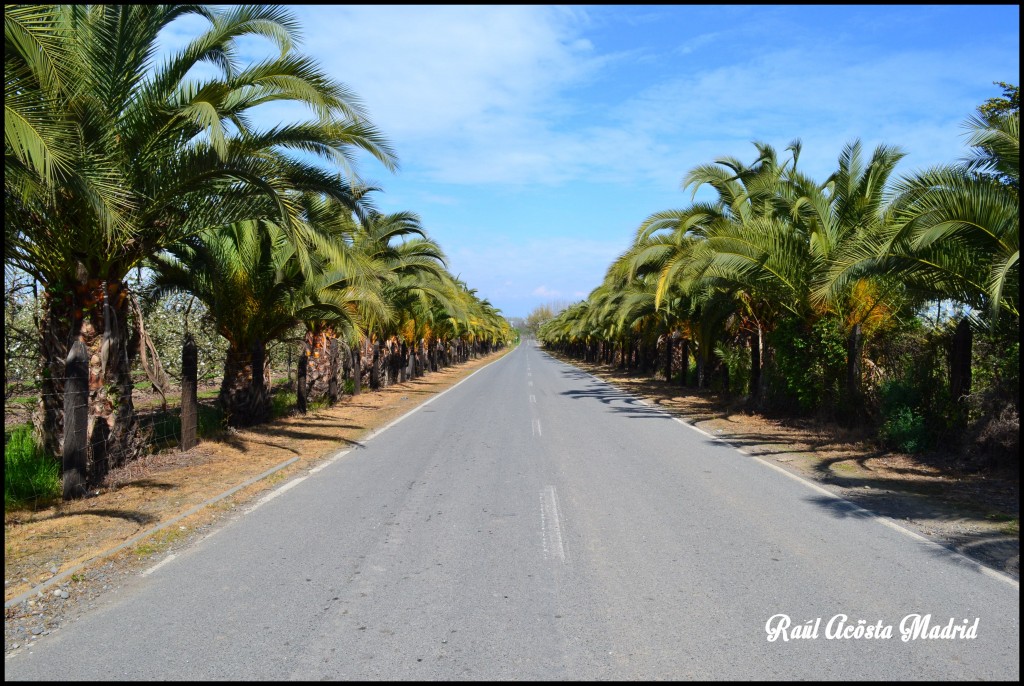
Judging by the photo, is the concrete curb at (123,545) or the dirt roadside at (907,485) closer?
the concrete curb at (123,545)

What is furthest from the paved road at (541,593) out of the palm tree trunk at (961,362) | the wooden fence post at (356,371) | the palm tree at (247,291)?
the wooden fence post at (356,371)

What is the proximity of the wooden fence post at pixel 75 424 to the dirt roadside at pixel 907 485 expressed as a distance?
338 inches

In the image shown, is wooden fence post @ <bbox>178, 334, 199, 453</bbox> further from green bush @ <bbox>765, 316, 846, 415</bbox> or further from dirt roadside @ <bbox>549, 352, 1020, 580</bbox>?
green bush @ <bbox>765, 316, 846, 415</bbox>

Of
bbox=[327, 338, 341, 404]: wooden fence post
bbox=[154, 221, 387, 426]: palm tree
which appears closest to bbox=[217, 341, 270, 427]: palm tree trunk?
bbox=[154, 221, 387, 426]: palm tree

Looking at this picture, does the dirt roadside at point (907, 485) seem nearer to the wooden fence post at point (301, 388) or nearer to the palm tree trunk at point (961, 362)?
the palm tree trunk at point (961, 362)

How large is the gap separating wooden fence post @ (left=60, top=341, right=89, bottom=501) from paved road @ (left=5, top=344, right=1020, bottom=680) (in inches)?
93.6

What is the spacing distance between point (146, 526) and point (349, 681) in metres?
4.22

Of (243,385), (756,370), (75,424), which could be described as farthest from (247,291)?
(756,370)

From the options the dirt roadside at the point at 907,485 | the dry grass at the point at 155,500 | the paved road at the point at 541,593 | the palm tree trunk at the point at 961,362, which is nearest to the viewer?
the paved road at the point at 541,593

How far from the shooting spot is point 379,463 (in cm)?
1036

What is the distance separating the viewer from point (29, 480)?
24.7 feet

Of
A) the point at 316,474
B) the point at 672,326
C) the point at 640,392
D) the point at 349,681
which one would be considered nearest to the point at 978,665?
the point at 349,681

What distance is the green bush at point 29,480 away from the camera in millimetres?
7383

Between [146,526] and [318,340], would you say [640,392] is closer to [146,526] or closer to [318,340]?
[318,340]
